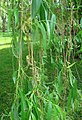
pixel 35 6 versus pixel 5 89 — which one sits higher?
pixel 35 6

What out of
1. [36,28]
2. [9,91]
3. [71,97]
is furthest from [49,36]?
[9,91]

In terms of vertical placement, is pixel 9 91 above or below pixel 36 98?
below

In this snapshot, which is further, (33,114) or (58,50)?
(58,50)

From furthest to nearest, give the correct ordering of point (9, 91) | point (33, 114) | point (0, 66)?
point (0, 66) < point (9, 91) < point (33, 114)

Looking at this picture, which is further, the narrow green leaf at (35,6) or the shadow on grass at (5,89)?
the shadow on grass at (5,89)

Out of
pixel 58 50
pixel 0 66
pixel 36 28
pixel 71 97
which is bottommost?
pixel 0 66

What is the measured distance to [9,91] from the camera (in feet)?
12.7

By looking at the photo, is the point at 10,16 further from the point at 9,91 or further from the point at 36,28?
the point at 9,91

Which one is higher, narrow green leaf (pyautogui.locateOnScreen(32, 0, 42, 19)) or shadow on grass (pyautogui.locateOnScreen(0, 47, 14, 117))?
narrow green leaf (pyautogui.locateOnScreen(32, 0, 42, 19))

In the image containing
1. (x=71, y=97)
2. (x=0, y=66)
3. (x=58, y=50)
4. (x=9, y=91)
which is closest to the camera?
(x=71, y=97)

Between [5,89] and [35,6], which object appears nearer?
[35,6]

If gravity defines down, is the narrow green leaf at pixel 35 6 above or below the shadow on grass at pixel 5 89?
above

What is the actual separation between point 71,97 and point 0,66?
536 cm

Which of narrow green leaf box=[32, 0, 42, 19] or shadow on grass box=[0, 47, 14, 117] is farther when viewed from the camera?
shadow on grass box=[0, 47, 14, 117]
